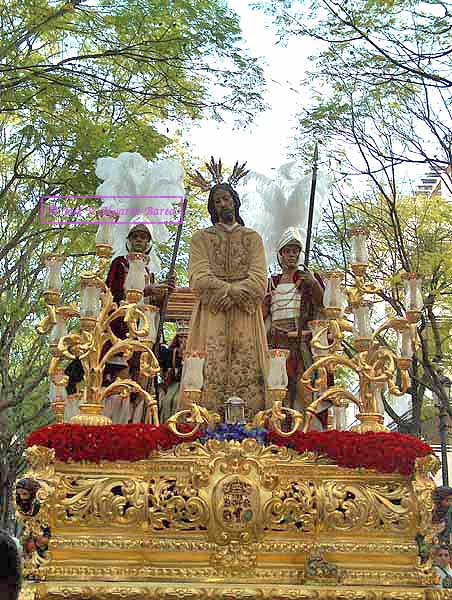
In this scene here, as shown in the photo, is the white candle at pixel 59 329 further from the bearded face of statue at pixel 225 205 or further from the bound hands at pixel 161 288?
the bearded face of statue at pixel 225 205

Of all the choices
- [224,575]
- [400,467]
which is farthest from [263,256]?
[224,575]

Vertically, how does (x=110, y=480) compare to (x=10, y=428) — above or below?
below

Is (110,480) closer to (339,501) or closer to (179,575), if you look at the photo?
(179,575)

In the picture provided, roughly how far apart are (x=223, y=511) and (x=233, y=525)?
12 cm

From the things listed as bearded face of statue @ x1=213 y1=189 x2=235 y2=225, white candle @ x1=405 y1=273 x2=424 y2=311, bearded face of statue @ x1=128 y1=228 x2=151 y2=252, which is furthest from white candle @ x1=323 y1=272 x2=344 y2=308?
bearded face of statue @ x1=128 y1=228 x2=151 y2=252

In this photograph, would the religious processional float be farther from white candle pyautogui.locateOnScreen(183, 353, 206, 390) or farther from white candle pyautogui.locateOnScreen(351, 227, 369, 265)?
white candle pyautogui.locateOnScreen(351, 227, 369, 265)

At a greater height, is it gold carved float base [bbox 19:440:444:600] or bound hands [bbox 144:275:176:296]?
bound hands [bbox 144:275:176:296]

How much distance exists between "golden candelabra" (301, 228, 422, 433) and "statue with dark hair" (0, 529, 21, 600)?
186 inches

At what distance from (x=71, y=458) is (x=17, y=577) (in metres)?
4.26

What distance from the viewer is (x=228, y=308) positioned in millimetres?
8195

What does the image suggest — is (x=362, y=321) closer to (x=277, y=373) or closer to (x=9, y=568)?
(x=277, y=373)

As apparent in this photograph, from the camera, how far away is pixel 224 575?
595 centimetres

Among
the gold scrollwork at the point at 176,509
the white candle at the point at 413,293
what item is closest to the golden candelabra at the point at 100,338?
the gold scrollwork at the point at 176,509

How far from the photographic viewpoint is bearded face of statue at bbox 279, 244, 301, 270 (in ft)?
30.7
